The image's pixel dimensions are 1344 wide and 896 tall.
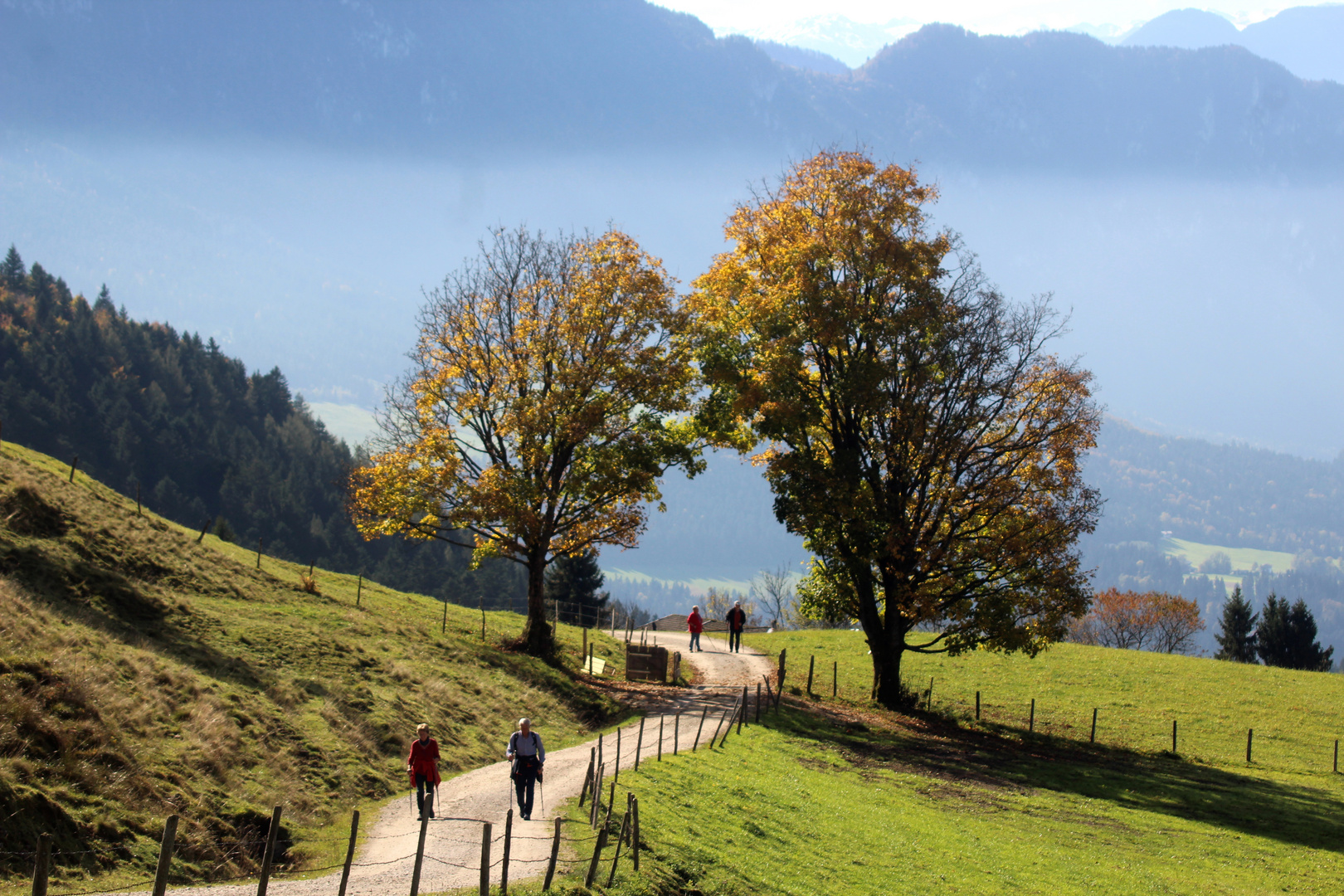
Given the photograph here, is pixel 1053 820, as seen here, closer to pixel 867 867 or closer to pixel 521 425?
pixel 867 867

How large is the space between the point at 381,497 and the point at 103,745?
21.5 metres

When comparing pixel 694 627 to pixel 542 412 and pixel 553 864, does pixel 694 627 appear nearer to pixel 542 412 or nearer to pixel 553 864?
pixel 542 412

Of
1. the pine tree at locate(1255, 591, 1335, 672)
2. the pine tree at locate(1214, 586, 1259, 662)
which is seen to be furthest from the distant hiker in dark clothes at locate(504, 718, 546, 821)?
the pine tree at locate(1214, 586, 1259, 662)

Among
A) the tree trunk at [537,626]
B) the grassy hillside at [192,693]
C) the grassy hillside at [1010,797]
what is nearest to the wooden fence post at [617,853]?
the grassy hillside at [1010,797]

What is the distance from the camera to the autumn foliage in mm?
92438

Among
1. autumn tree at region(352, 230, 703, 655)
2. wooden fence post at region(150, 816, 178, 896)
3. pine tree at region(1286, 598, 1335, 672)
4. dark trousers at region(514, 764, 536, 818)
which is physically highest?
autumn tree at region(352, 230, 703, 655)

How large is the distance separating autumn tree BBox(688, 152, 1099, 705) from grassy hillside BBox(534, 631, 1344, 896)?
5172 millimetres

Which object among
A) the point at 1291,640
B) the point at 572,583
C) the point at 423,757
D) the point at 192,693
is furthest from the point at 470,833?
the point at 1291,640

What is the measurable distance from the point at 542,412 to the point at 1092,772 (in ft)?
83.1

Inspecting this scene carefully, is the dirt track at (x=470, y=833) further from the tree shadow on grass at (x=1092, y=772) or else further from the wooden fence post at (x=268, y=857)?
the tree shadow on grass at (x=1092, y=772)

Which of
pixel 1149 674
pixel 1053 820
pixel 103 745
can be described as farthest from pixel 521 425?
pixel 1149 674

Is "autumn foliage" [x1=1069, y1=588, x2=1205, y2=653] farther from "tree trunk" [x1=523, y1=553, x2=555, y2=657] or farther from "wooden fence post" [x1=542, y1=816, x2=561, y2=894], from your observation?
"wooden fence post" [x1=542, y1=816, x2=561, y2=894]

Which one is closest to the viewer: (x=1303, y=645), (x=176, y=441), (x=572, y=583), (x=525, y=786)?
(x=525, y=786)

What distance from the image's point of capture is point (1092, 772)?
32.6 meters
